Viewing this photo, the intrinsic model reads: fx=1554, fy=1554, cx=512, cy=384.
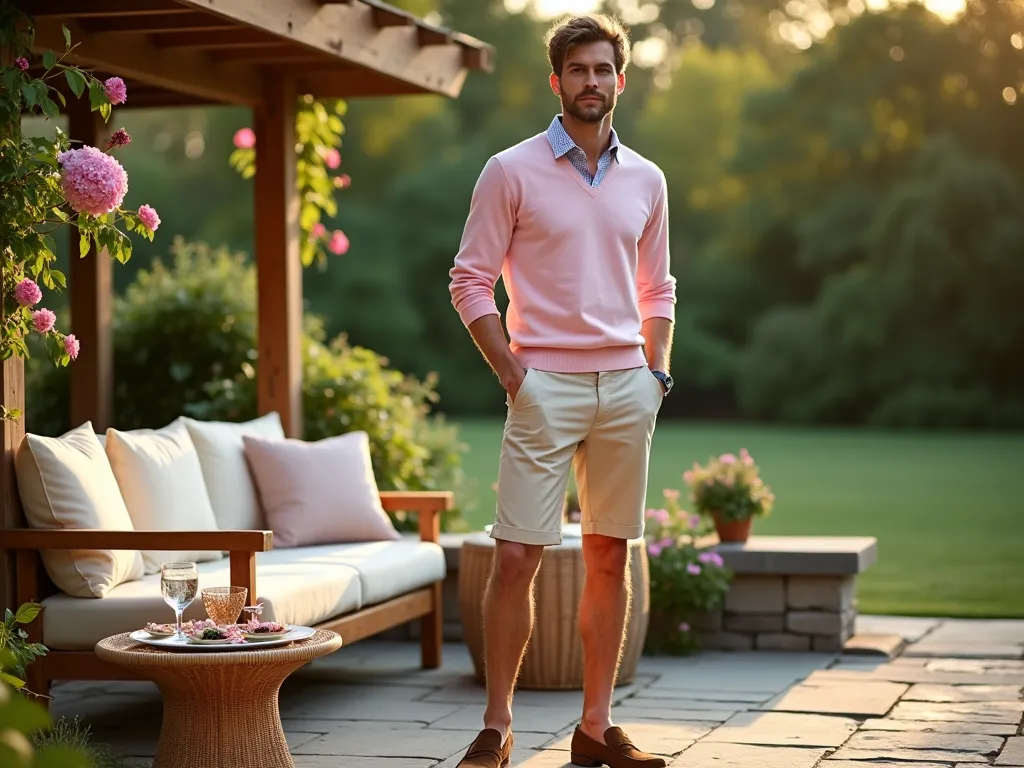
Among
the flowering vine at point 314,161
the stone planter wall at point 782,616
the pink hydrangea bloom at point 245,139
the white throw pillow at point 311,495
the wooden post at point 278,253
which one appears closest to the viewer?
the white throw pillow at point 311,495

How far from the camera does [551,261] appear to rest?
360 centimetres

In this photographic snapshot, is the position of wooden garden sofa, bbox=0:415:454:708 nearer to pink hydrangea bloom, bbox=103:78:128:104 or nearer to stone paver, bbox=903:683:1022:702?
pink hydrangea bloom, bbox=103:78:128:104

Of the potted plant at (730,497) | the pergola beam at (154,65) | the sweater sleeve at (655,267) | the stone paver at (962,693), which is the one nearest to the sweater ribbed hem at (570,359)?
the sweater sleeve at (655,267)

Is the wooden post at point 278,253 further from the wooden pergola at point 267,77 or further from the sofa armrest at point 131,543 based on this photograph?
the sofa armrest at point 131,543

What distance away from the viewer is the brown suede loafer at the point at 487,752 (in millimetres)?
3525

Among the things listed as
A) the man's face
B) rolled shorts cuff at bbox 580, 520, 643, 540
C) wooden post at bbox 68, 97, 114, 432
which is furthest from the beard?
wooden post at bbox 68, 97, 114, 432

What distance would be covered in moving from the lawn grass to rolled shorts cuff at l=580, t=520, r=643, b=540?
3138mm

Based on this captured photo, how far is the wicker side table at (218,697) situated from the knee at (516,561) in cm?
43

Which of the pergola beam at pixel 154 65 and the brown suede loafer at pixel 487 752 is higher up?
the pergola beam at pixel 154 65

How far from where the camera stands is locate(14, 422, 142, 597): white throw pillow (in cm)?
405

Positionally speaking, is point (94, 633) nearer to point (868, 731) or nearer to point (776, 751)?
point (776, 751)

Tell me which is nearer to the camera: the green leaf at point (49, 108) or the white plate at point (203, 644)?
the white plate at point (203, 644)

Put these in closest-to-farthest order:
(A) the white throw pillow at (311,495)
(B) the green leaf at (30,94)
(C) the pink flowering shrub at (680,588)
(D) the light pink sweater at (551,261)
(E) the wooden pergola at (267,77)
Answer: (D) the light pink sweater at (551,261), (B) the green leaf at (30,94), (E) the wooden pergola at (267,77), (A) the white throw pillow at (311,495), (C) the pink flowering shrub at (680,588)

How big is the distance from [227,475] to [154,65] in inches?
56.0
